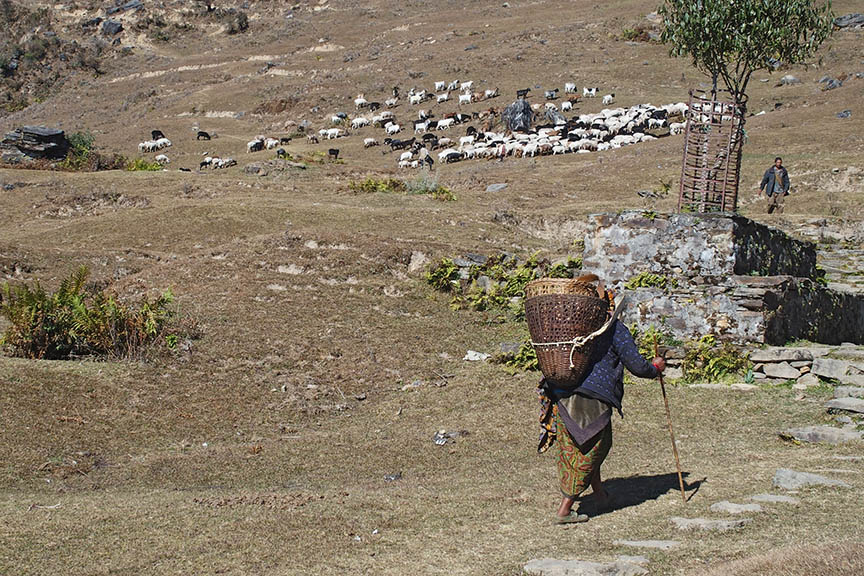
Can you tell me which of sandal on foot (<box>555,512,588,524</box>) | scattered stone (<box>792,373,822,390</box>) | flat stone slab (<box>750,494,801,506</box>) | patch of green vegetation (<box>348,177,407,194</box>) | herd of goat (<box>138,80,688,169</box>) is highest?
flat stone slab (<box>750,494,801,506</box>)

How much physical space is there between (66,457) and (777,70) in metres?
48.0

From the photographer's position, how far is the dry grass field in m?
6.56

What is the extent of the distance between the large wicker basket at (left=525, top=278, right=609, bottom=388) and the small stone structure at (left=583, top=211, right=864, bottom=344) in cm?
627

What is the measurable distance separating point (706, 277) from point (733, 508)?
671 cm

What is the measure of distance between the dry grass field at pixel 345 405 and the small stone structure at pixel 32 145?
16.6ft

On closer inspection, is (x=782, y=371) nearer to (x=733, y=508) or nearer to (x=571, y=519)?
(x=733, y=508)

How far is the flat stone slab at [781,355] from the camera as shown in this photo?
1185 centimetres

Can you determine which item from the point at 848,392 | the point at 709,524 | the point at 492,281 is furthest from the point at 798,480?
the point at 492,281

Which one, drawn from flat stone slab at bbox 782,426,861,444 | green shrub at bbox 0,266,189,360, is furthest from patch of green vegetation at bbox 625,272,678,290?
green shrub at bbox 0,266,189,360

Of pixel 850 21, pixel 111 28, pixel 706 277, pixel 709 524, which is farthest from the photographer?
pixel 111 28

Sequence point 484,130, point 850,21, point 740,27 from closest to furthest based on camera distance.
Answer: point 740,27 < point 484,130 < point 850,21

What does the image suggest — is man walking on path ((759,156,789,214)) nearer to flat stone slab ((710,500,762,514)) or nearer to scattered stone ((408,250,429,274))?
scattered stone ((408,250,429,274))

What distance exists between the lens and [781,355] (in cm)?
1195

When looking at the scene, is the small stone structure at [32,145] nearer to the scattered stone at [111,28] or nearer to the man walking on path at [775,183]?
the man walking on path at [775,183]
